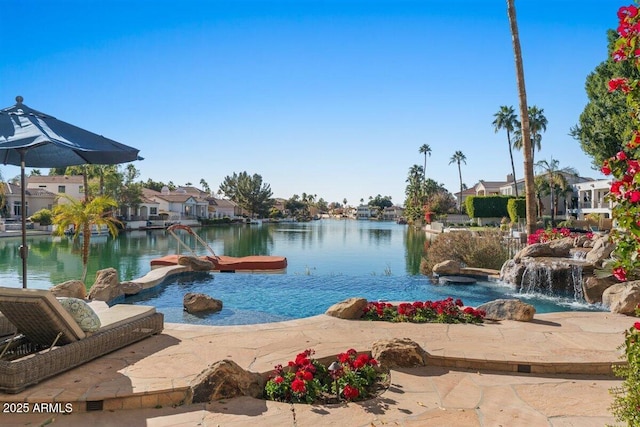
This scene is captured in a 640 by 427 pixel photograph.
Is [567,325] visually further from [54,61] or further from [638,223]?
[54,61]

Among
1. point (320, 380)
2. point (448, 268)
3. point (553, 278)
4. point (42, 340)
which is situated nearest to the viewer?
point (320, 380)

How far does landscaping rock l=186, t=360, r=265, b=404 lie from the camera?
4039mm

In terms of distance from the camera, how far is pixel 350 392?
4031 millimetres

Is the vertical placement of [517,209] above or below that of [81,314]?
above

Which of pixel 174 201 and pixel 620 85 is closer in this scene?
pixel 620 85

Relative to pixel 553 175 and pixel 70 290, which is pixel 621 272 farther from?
pixel 553 175

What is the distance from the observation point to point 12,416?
3762 millimetres

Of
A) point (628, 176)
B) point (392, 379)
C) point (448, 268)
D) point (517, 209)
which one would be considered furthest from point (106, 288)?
point (517, 209)

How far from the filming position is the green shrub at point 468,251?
51.7 ft

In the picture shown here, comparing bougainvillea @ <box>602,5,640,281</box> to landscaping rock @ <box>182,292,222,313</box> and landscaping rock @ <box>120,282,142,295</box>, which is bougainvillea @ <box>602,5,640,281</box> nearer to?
landscaping rock @ <box>182,292,222,313</box>

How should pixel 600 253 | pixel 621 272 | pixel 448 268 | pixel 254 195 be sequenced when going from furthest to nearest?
pixel 254 195 → pixel 448 268 → pixel 600 253 → pixel 621 272

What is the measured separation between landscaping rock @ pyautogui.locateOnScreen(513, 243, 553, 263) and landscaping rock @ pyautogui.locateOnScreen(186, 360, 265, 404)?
11.7 metres

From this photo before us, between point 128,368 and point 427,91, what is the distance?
1609 cm

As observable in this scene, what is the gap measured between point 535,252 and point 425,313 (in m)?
8.42
